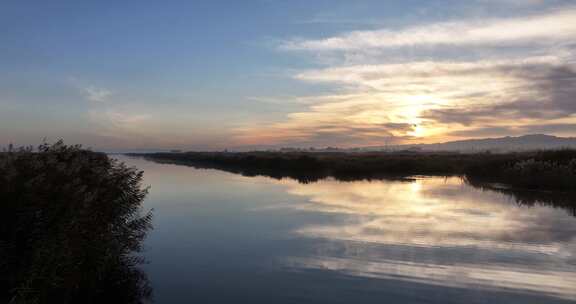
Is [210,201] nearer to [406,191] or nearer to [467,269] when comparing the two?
[406,191]

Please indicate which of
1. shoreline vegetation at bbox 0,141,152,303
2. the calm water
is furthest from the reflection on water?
shoreline vegetation at bbox 0,141,152,303

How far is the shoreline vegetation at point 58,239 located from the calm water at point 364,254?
1.23 m

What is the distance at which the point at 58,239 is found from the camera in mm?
8484

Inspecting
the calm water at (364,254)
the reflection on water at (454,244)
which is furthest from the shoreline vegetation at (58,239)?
the reflection on water at (454,244)

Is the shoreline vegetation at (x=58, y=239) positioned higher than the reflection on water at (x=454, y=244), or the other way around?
the shoreline vegetation at (x=58, y=239)

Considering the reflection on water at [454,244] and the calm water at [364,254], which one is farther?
the reflection on water at [454,244]

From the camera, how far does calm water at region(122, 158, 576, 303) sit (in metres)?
10.7

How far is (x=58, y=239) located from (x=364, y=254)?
29.8 ft

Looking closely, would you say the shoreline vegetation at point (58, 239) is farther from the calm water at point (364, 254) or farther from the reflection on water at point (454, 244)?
the reflection on water at point (454, 244)

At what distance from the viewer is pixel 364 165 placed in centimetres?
6438

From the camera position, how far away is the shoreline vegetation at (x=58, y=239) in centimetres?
808

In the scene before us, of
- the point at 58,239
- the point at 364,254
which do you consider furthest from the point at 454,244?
the point at 58,239

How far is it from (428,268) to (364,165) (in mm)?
52186

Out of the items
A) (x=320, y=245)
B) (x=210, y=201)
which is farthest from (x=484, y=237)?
(x=210, y=201)
